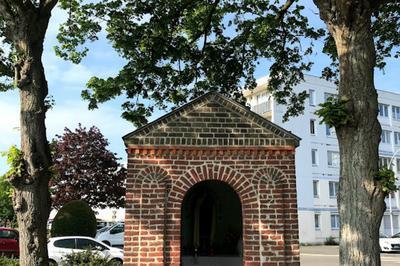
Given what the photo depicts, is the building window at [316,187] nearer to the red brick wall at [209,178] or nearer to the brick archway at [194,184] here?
the red brick wall at [209,178]

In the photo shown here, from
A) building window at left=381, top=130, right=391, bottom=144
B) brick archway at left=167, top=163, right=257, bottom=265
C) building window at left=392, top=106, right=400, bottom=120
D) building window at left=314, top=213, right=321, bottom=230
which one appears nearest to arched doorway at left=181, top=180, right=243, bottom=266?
brick archway at left=167, top=163, right=257, bottom=265

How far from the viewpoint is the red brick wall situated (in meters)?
8.77

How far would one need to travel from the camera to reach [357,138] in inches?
298

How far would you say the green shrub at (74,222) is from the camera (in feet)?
70.9

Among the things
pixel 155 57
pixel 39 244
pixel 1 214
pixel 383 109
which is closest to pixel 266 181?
pixel 39 244

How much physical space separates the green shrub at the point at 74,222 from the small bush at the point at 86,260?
10.5 meters

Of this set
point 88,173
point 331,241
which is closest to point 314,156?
point 331,241

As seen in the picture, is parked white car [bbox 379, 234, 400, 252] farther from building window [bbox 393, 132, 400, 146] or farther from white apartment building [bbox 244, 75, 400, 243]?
building window [bbox 393, 132, 400, 146]

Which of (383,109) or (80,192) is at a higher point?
(383,109)

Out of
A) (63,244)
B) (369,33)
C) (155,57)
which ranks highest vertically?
(155,57)

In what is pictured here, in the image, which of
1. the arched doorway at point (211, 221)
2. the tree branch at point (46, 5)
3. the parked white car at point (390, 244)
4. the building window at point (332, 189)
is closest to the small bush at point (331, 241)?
the building window at point (332, 189)

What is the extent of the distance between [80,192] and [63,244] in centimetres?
1673

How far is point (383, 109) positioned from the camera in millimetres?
50656

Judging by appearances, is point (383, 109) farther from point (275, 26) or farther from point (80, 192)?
point (275, 26)
